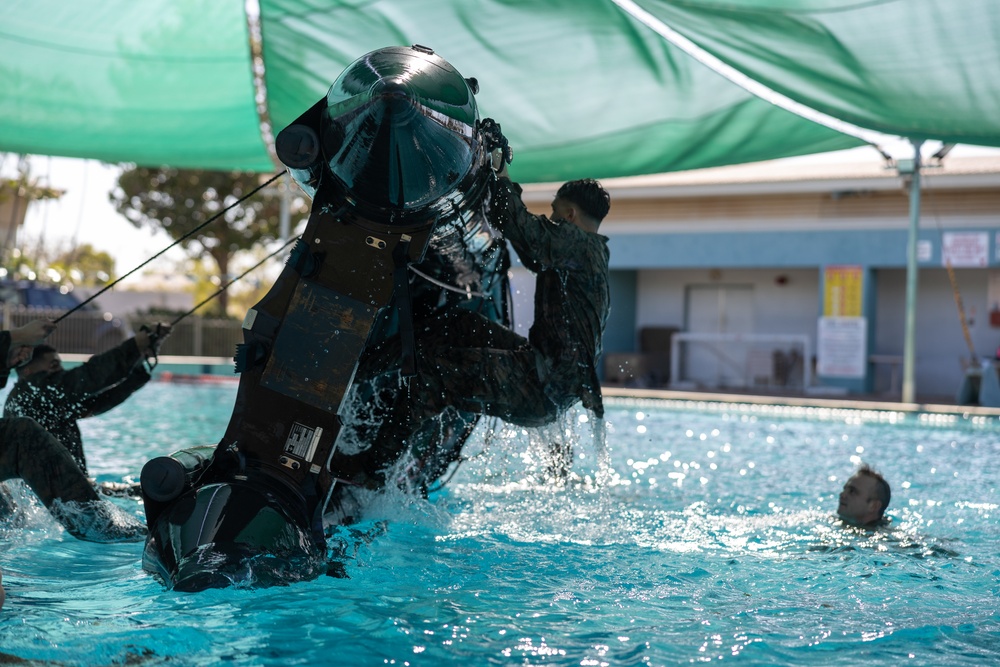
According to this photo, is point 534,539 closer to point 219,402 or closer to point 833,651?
point 833,651

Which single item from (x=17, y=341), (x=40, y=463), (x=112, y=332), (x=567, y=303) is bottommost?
(x=40, y=463)

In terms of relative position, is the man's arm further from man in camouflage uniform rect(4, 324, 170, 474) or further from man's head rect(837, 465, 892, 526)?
man's head rect(837, 465, 892, 526)

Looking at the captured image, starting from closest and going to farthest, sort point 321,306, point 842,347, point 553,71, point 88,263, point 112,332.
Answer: point 321,306
point 553,71
point 842,347
point 112,332
point 88,263

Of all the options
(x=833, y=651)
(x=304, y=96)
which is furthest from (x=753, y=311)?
(x=833, y=651)

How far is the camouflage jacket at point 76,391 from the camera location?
4844mm

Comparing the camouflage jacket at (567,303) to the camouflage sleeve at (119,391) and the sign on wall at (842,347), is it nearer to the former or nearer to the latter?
the camouflage sleeve at (119,391)

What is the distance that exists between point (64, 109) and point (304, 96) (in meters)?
2.11

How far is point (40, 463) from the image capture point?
13.4 feet

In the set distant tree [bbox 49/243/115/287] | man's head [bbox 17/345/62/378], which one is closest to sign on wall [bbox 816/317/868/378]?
man's head [bbox 17/345/62/378]

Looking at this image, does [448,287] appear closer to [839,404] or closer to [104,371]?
[104,371]

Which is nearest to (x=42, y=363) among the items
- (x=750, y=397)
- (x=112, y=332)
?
(x=750, y=397)

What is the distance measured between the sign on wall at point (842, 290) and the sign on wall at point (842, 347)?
327 mm

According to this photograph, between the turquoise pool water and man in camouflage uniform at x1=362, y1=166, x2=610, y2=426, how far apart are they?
70 centimetres

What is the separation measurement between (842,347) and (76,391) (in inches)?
608
